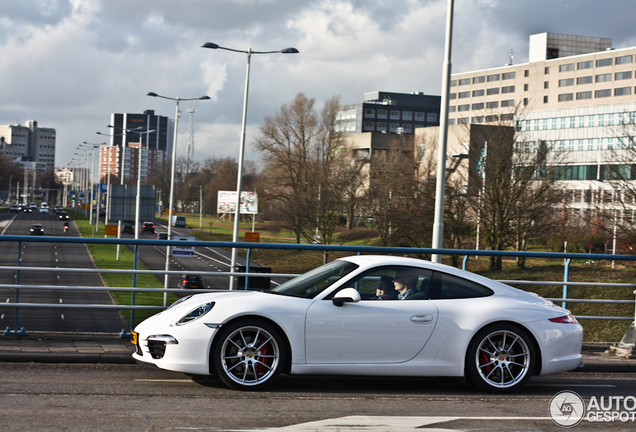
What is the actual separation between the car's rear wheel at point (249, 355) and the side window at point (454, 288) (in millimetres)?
1756

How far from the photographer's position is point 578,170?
85.8 meters

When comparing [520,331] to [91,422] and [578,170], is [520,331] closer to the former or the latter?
[91,422]

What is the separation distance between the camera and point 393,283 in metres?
7.14

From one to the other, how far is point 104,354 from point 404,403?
3540mm

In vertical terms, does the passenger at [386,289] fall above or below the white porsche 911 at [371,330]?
above

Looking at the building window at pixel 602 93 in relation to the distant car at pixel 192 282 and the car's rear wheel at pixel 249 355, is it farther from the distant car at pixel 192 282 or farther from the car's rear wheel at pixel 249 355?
the car's rear wheel at pixel 249 355

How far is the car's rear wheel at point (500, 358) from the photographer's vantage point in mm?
7043

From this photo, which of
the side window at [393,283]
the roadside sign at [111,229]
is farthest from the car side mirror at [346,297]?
the roadside sign at [111,229]

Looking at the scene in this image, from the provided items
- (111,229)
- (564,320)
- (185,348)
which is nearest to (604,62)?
(111,229)

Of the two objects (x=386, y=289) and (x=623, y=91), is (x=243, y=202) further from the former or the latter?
(x=623, y=91)

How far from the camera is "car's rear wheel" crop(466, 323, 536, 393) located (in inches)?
277

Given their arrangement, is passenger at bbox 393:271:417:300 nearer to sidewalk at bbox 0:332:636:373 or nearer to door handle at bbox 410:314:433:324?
door handle at bbox 410:314:433:324

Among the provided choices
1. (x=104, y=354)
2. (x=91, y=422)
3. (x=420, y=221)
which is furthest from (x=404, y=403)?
(x=420, y=221)

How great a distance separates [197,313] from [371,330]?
175cm
